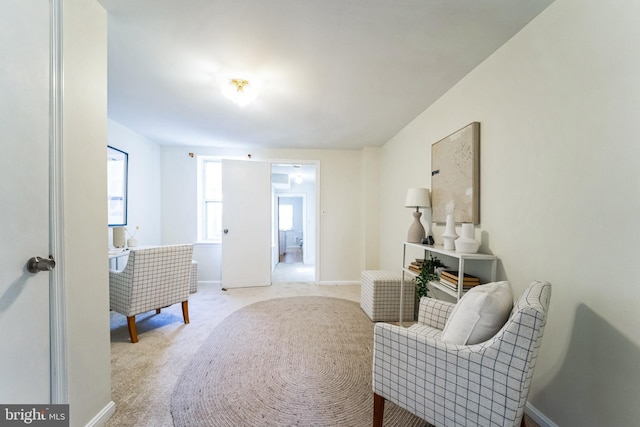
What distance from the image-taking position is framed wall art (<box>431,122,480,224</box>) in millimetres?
1733

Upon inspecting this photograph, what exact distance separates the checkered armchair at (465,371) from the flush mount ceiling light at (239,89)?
6.60 feet

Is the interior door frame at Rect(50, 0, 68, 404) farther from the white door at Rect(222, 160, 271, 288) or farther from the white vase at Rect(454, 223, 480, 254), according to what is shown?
the white door at Rect(222, 160, 271, 288)

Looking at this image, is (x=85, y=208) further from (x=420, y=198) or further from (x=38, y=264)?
(x=420, y=198)

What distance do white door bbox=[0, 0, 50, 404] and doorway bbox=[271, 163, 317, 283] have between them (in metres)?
3.14

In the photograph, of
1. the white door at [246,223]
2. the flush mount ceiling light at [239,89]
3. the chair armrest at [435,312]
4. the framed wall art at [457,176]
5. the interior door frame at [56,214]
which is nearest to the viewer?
the interior door frame at [56,214]

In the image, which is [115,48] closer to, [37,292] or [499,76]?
[37,292]

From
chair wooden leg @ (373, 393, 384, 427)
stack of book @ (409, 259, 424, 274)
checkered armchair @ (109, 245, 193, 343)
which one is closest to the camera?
chair wooden leg @ (373, 393, 384, 427)

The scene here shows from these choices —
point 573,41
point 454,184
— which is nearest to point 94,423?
point 454,184

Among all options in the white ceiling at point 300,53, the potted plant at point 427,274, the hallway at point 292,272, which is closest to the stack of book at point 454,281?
the potted plant at point 427,274

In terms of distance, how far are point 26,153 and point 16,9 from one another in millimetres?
544

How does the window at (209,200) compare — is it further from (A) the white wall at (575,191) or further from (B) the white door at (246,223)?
(A) the white wall at (575,191)

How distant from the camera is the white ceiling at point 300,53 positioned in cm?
129

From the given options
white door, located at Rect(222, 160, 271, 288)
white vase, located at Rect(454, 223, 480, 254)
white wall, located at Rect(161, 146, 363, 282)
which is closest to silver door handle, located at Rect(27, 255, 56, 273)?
white vase, located at Rect(454, 223, 480, 254)

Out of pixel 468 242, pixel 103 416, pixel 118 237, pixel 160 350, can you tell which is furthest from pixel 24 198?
pixel 468 242
